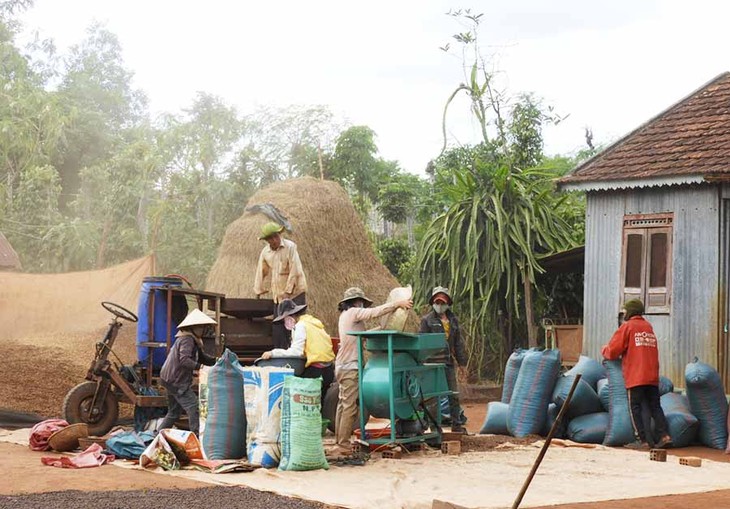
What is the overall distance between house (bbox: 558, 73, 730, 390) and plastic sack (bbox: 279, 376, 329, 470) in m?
6.61

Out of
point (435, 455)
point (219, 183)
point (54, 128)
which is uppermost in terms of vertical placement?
point (54, 128)

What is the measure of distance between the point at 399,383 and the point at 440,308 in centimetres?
241

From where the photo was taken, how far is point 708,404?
12.0 meters

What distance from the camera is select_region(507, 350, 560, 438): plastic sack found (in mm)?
12273

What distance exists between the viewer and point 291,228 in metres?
18.6

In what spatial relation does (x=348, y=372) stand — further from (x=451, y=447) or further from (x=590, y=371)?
(x=590, y=371)

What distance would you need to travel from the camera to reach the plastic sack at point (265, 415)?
30.9 feet

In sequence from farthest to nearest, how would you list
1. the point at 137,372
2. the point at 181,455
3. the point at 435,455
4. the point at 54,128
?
the point at 54,128
the point at 137,372
the point at 435,455
the point at 181,455

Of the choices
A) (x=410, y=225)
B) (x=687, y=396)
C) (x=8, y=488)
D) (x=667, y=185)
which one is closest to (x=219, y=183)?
(x=410, y=225)

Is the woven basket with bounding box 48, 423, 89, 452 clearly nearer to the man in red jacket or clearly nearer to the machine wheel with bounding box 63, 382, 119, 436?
the machine wheel with bounding box 63, 382, 119, 436

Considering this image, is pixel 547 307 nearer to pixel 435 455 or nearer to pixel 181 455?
pixel 435 455

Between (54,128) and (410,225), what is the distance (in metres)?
16.7

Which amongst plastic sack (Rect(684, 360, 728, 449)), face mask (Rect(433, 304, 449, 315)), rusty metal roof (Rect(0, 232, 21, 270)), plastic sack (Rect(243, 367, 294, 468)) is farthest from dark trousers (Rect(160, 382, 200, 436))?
rusty metal roof (Rect(0, 232, 21, 270))

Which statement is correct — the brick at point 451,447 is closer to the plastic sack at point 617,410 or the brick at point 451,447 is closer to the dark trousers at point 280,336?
the plastic sack at point 617,410
